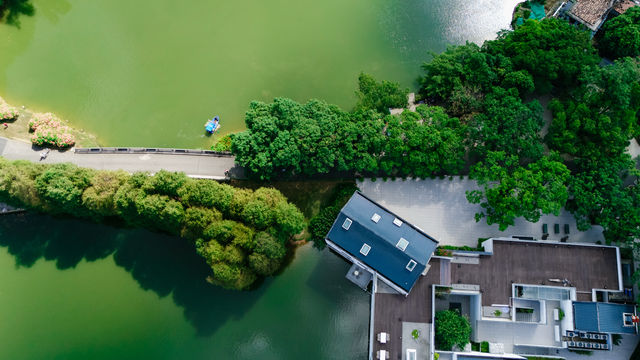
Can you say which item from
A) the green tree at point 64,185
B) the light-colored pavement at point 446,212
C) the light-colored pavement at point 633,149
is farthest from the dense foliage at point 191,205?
the light-colored pavement at point 633,149

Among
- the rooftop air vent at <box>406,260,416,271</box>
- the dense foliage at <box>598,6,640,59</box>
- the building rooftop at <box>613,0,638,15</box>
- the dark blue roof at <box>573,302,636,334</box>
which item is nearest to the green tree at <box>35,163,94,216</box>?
the rooftop air vent at <box>406,260,416,271</box>

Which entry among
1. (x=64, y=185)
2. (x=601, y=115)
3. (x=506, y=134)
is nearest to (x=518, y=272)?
(x=506, y=134)

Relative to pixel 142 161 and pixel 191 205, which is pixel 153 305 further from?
pixel 142 161

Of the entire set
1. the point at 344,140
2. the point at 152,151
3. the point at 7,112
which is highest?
the point at 7,112

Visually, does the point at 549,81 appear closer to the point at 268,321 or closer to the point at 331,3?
the point at 331,3

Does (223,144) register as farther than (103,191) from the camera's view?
Yes

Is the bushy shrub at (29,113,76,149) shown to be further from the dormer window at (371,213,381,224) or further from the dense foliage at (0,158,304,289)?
the dormer window at (371,213,381,224)
